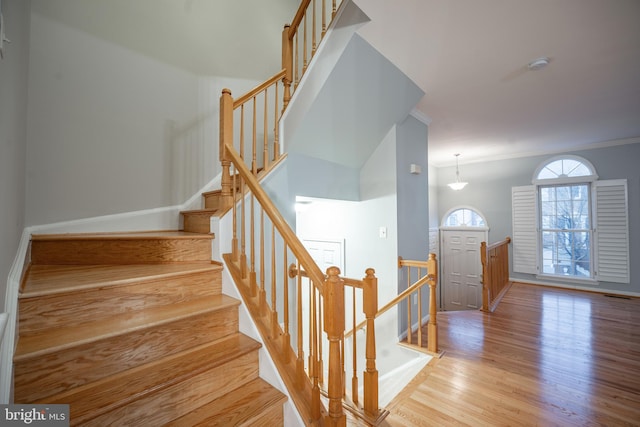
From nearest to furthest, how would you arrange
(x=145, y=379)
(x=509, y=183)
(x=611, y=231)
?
1. (x=145, y=379)
2. (x=611, y=231)
3. (x=509, y=183)

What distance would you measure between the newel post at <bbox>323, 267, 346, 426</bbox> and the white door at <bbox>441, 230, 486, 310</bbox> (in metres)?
5.58

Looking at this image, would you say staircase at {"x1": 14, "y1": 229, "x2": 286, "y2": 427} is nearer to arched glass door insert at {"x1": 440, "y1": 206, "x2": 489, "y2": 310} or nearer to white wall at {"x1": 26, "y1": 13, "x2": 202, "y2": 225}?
white wall at {"x1": 26, "y1": 13, "x2": 202, "y2": 225}

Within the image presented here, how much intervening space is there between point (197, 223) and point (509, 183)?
242 inches

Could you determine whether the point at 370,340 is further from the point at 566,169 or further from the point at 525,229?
the point at 566,169

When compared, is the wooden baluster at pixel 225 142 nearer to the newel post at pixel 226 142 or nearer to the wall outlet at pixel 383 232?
the newel post at pixel 226 142

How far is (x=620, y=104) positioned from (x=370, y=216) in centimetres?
338

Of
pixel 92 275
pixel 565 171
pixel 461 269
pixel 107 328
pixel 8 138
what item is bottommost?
pixel 461 269

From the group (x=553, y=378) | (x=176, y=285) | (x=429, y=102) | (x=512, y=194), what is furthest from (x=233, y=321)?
(x=512, y=194)

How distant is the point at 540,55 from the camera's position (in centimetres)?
231

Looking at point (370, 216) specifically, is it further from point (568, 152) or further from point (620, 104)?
point (568, 152)

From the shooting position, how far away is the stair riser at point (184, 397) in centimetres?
104

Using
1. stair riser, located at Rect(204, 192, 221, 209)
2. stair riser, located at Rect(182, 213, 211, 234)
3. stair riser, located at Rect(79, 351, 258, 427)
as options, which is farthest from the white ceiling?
stair riser, located at Rect(79, 351, 258, 427)

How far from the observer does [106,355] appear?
1147 millimetres

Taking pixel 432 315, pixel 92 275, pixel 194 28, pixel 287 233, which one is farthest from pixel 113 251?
pixel 432 315
